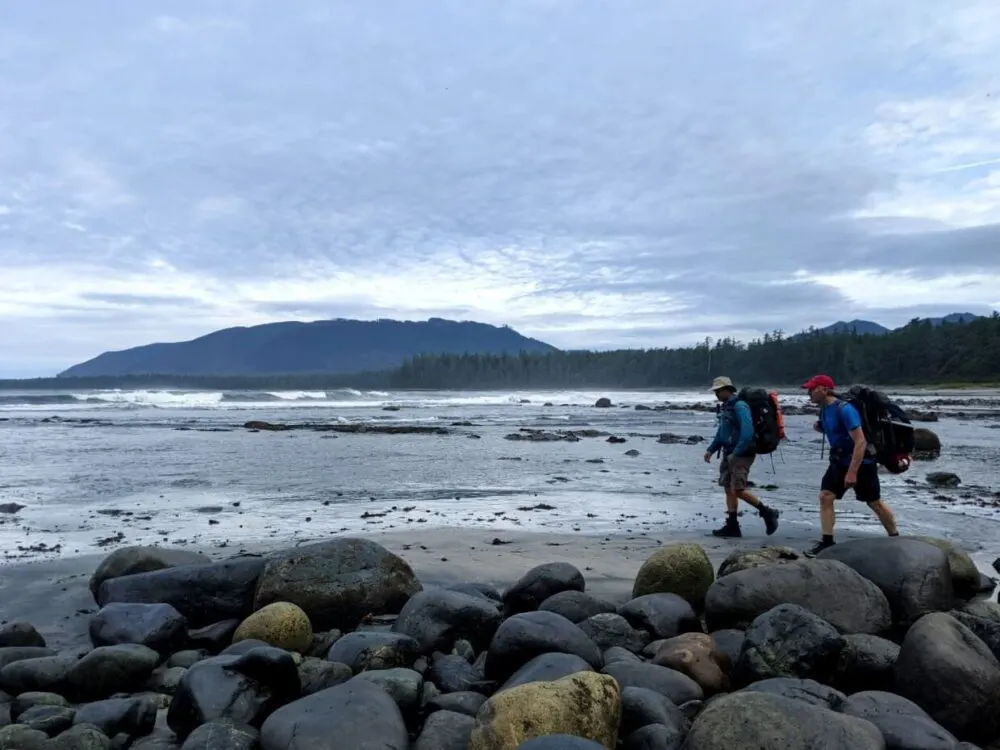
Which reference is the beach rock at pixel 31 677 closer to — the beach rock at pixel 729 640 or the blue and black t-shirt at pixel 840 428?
the beach rock at pixel 729 640

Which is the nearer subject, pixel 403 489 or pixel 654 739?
pixel 654 739

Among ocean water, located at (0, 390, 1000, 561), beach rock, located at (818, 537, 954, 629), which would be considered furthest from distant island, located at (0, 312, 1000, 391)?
beach rock, located at (818, 537, 954, 629)

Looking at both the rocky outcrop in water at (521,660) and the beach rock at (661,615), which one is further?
the beach rock at (661,615)

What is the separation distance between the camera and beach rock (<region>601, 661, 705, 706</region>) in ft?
15.3

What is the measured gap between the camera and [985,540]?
926cm

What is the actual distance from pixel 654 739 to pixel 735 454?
19.9 feet

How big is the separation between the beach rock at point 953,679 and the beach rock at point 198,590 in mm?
5108

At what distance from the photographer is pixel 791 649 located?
475 centimetres

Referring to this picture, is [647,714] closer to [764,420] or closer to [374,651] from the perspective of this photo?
[374,651]

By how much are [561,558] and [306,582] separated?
3164 mm

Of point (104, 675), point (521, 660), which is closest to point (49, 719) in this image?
point (104, 675)

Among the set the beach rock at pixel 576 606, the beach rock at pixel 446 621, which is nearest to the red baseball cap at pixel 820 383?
the beach rock at pixel 576 606

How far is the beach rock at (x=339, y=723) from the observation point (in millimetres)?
3873

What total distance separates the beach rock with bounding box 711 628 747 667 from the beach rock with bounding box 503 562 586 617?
4.74ft
